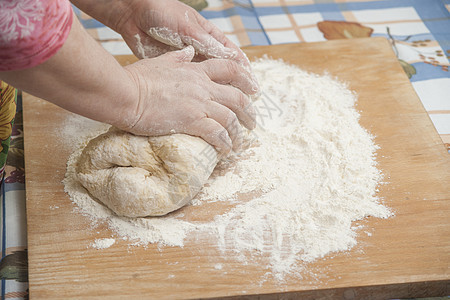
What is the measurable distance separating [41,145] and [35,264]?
474 millimetres

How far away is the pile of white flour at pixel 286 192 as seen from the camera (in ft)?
4.16

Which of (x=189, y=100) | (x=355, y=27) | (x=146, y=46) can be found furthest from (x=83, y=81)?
(x=355, y=27)

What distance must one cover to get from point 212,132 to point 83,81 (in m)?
0.39

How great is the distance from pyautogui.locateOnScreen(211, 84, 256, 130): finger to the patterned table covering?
0.77 metres

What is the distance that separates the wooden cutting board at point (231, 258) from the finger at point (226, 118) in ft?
1.10

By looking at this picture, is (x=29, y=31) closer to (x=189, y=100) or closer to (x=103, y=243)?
(x=189, y=100)

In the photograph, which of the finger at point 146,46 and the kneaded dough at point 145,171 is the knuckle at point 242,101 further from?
the finger at point 146,46

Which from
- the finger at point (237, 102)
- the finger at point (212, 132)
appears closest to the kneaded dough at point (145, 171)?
the finger at point (212, 132)

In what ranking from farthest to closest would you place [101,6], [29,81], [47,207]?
[101,6]
[47,207]
[29,81]

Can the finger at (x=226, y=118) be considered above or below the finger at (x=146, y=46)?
below

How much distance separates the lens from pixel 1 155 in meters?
1.48

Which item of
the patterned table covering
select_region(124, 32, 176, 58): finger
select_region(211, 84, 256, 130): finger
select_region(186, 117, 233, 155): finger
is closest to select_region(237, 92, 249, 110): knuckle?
select_region(211, 84, 256, 130): finger

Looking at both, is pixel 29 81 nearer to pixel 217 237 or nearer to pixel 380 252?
pixel 217 237


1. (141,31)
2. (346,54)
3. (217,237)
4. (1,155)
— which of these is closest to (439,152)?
(346,54)
